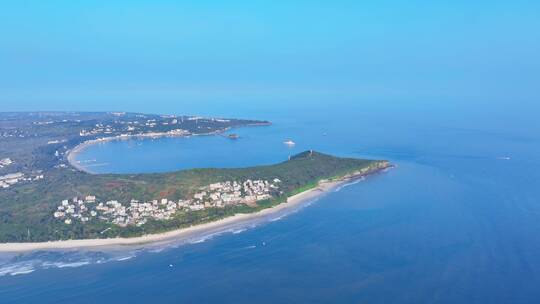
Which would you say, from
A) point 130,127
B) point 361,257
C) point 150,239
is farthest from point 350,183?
point 130,127

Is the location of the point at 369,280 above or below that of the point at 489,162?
below

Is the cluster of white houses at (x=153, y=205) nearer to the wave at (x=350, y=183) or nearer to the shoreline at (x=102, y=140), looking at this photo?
the wave at (x=350, y=183)

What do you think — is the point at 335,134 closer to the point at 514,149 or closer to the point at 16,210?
the point at 514,149

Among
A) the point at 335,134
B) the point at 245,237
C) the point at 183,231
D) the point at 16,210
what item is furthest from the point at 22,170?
the point at 335,134

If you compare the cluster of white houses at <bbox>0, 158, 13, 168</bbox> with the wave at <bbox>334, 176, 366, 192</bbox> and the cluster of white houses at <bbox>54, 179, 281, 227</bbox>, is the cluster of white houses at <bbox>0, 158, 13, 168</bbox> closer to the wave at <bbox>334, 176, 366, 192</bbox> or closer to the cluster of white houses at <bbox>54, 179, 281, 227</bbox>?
the cluster of white houses at <bbox>54, 179, 281, 227</bbox>

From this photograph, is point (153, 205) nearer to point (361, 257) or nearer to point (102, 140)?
point (361, 257)

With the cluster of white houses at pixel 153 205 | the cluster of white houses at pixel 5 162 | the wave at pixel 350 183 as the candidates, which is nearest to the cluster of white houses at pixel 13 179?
the cluster of white houses at pixel 5 162
